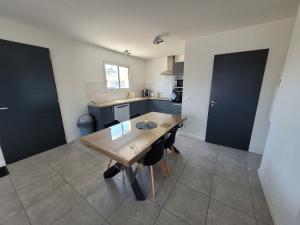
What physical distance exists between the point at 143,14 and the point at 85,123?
8.18 feet

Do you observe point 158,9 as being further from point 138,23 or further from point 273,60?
point 273,60

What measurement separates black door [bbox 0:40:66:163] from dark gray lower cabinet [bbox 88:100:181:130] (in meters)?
0.83

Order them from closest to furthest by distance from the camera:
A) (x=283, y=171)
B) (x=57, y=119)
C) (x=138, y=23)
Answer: (x=283, y=171)
(x=138, y=23)
(x=57, y=119)

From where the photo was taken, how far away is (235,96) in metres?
2.49

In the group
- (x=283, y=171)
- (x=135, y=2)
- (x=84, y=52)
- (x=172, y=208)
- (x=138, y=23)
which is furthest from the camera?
(x=84, y=52)

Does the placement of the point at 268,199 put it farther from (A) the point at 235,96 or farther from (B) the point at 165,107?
(B) the point at 165,107

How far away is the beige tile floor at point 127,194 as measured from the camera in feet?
4.24

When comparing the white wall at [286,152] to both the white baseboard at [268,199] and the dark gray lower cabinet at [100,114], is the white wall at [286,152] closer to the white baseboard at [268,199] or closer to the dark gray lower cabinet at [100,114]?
the white baseboard at [268,199]

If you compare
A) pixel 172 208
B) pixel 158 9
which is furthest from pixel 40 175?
pixel 158 9

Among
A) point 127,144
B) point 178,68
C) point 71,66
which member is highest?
point 178,68

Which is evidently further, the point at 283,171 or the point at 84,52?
the point at 84,52

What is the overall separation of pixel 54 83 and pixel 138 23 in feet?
6.78

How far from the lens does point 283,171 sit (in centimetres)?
129

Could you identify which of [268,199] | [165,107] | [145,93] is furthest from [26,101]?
[268,199]
